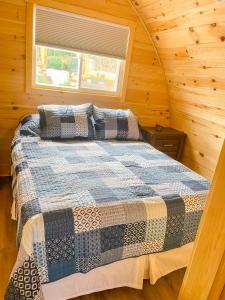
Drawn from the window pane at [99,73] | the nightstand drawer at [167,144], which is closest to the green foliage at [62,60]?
the window pane at [99,73]

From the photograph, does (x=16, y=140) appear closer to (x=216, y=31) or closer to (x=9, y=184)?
(x=9, y=184)

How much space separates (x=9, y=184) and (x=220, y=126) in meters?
2.50

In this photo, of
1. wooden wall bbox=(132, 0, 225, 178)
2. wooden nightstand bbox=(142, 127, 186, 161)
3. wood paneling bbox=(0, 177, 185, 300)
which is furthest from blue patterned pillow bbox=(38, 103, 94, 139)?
wooden wall bbox=(132, 0, 225, 178)

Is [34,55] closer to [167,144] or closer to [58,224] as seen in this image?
[167,144]

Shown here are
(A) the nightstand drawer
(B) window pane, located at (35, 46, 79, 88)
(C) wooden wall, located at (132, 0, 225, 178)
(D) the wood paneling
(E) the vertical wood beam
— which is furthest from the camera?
(A) the nightstand drawer

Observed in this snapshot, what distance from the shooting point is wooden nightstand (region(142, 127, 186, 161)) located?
3046 mm

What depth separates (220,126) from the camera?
2.61 metres

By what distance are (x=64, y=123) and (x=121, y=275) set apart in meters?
1.58

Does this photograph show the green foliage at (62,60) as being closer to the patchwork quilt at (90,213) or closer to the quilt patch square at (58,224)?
the patchwork quilt at (90,213)

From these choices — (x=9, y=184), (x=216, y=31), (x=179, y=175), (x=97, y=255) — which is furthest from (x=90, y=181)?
(x=216, y=31)

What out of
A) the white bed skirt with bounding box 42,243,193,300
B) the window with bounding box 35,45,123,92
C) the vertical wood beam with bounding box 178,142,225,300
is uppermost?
the window with bounding box 35,45,123,92

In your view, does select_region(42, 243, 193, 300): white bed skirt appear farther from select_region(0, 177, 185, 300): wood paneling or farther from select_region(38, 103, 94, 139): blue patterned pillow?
select_region(38, 103, 94, 139): blue patterned pillow

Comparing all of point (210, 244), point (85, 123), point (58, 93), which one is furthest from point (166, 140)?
point (210, 244)

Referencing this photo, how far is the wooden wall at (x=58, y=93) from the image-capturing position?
8.16 ft
